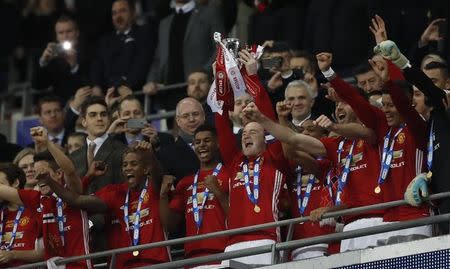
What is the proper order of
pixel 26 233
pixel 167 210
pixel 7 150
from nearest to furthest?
pixel 167 210
pixel 26 233
pixel 7 150

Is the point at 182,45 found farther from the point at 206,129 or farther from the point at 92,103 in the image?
the point at 206,129

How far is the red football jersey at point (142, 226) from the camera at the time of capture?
15555 mm

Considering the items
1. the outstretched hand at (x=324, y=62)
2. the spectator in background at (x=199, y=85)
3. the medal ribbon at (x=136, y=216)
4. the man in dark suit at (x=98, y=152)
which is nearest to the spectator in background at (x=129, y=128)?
the man in dark suit at (x=98, y=152)

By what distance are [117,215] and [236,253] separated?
189cm

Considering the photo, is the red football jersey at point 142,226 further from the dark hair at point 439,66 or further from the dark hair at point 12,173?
the dark hair at point 439,66

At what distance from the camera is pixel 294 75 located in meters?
17.0

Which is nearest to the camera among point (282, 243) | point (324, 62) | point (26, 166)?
point (282, 243)

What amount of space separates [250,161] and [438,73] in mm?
1804

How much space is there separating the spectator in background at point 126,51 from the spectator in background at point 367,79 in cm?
394

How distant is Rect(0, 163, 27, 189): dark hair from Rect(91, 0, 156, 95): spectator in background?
11.0 ft

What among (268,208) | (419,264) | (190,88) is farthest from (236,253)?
(190,88)

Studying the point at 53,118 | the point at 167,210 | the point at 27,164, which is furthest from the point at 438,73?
the point at 53,118

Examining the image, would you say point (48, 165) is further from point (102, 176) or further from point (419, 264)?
point (419, 264)

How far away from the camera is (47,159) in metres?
16.4
